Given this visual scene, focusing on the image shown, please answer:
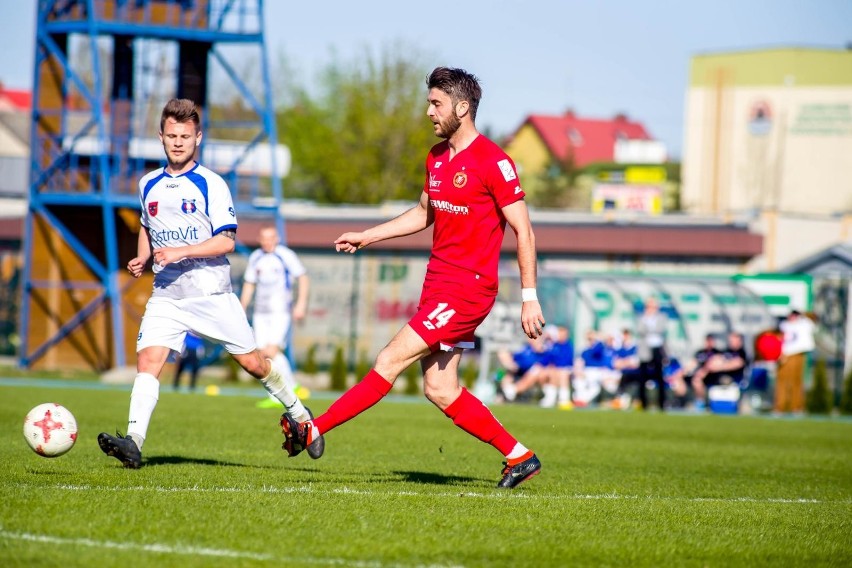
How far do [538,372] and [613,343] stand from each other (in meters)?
1.87

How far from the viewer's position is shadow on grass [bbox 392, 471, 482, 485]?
803 centimetres

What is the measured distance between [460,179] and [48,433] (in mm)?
2871

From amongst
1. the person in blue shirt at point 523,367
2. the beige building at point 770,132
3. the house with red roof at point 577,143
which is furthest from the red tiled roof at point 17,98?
the person in blue shirt at point 523,367

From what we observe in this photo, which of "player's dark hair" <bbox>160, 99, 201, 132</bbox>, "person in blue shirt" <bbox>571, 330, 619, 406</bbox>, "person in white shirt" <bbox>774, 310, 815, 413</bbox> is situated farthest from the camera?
"person in blue shirt" <bbox>571, 330, 619, 406</bbox>

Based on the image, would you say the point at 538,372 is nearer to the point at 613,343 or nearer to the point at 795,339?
the point at 613,343

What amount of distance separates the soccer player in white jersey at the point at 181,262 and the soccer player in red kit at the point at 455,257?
31.4 inches

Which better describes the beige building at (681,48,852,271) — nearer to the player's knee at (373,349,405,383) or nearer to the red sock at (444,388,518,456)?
the red sock at (444,388,518,456)

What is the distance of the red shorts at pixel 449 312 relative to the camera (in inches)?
290

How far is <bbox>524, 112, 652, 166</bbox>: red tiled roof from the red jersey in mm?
85505

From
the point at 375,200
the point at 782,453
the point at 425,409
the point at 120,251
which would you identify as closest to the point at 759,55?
the point at 375,200

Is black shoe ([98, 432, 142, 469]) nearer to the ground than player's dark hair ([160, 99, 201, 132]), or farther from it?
nearer to the ground

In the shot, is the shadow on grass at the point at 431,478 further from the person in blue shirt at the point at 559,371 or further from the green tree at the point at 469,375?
the green tree at the point at 469,375

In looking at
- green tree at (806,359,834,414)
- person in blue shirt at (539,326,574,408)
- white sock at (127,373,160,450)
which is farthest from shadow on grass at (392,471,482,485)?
green tree at (806,359,834,414)

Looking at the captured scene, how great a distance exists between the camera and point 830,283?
30531mm
